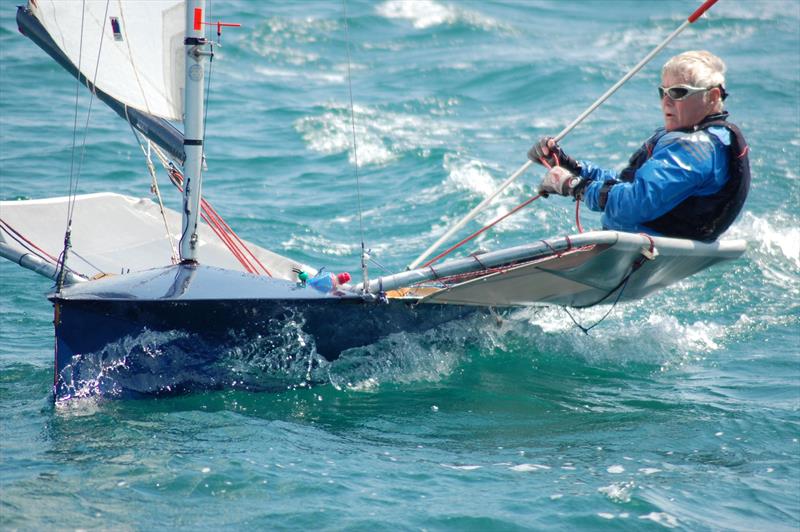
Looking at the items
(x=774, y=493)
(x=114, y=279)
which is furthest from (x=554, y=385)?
(x=114, y=279)

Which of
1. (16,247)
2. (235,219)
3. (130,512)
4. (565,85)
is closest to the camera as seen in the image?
(130,512)

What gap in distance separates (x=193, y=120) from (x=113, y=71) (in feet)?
3.33

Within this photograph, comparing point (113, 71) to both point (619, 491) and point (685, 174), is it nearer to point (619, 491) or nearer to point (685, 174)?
point (685, 174)

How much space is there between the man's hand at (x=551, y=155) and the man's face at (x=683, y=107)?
27.0 inches

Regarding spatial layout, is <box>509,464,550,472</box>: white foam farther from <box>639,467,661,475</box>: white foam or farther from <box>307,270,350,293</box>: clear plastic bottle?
<box>307,270,350,293</box>: clear plastic bottle

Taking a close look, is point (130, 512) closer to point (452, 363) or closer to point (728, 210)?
point (452, 363)

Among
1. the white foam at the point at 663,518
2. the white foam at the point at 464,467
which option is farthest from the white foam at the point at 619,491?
the white foam at the point at 464,467

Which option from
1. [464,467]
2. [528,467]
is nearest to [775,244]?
[528,467]

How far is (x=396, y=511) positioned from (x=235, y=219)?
5670 millimetres

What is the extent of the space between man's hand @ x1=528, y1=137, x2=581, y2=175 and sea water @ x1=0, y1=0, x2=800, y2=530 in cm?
93

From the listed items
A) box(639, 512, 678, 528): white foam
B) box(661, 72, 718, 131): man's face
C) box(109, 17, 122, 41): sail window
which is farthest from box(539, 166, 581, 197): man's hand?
box(109, 17, 122, 41): sail window

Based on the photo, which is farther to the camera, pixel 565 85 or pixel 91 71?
pixel 565 85

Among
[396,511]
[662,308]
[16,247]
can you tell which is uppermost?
[16,247]

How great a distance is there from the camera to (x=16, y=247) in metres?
5.73
